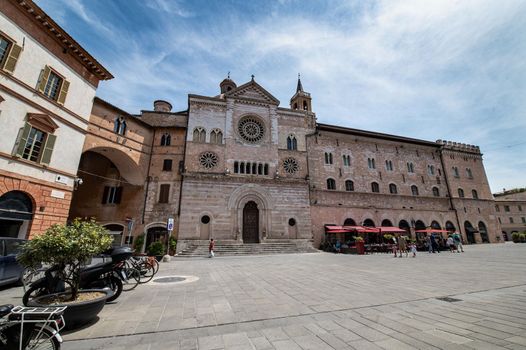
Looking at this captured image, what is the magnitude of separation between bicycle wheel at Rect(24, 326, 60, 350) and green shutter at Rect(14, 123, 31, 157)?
12.8 meters

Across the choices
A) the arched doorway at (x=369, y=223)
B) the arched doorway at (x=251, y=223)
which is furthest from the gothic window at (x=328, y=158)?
the arched doorway at (x=251, y=223)

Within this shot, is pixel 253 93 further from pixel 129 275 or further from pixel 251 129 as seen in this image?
pixel 129 275

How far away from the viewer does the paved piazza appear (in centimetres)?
365

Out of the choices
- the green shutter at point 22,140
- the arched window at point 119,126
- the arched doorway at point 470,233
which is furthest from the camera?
the arched doorway at point 470,233

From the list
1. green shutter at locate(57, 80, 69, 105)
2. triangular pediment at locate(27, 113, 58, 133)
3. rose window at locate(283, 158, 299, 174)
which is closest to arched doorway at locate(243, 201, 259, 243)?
rose window at locate(283, 158, 299, 174)

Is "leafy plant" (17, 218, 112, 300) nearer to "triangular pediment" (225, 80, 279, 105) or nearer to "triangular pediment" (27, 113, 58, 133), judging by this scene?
"triangular pediment" (27, 113, 58, 133)

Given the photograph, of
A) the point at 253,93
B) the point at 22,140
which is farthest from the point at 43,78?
the point at 253,93

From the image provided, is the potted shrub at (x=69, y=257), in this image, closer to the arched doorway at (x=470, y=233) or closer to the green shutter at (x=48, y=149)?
the green shutter at (x=48, y=149)

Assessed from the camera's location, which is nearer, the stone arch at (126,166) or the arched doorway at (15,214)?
the arched doorway at (15,214)

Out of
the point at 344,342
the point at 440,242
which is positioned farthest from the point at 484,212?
the point at 344,342

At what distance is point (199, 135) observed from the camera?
2394 cm

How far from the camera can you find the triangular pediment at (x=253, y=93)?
26.6 meters

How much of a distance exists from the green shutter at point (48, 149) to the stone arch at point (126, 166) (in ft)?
22.0

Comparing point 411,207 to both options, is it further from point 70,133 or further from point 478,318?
point 70,133
